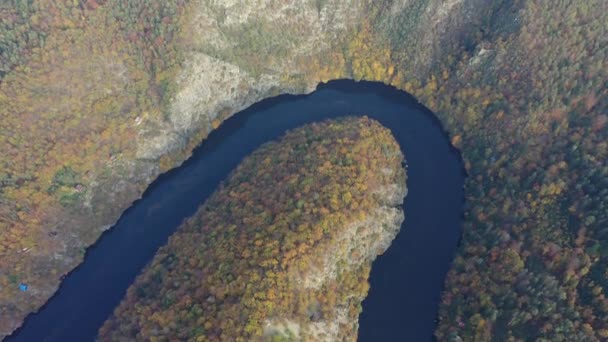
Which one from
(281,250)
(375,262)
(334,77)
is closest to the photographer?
(281,250)

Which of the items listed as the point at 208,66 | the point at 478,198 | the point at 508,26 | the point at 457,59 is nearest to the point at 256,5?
the point at 208,66

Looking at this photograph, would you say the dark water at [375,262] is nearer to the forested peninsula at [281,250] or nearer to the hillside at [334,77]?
the hillside at [334,77]

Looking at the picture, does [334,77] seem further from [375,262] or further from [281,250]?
[281,250]

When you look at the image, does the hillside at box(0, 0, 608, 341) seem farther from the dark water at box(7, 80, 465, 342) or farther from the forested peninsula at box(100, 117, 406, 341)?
the forested peninsula at box(100, 117, 406, 341)

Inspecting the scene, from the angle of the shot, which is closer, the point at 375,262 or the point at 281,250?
the point at 281,250

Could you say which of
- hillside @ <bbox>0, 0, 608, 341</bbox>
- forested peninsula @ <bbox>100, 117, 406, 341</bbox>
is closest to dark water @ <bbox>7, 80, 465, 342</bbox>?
hillside @ <bbox>0, 0, 608, 341</bbox>

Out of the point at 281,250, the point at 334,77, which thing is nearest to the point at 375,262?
the point at 281,250

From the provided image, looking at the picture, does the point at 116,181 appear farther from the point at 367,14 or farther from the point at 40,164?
the point at 367,14
